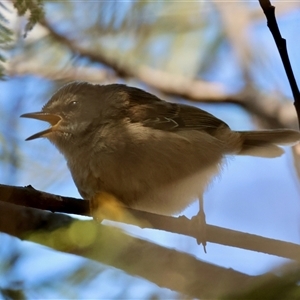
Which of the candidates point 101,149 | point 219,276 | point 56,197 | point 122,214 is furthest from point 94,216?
point 219,276

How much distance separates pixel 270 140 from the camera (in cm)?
338

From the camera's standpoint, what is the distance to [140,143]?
2904mm

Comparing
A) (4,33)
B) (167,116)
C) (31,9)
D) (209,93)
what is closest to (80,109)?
(167,116)

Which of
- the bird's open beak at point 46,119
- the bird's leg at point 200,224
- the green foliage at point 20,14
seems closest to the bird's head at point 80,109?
the bird's open beak at point 46,119

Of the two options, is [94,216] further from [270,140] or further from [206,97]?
[206,97]

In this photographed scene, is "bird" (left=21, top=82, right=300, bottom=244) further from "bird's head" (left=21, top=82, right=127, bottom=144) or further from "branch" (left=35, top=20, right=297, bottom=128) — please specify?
"branch" (left=35, top=20, right=297, bottom=128)

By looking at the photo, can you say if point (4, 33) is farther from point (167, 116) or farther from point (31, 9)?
point (167, 116)

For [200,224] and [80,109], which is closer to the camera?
[200,224]

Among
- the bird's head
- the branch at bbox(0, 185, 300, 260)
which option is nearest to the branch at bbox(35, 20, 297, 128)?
the bird's head

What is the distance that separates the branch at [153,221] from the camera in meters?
1.63

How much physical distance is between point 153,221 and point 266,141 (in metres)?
1.50

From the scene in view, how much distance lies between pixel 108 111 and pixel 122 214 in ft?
3.47

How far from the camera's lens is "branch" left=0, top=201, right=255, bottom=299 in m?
1.35

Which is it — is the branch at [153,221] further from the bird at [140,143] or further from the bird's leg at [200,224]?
the bird at [140,143]
